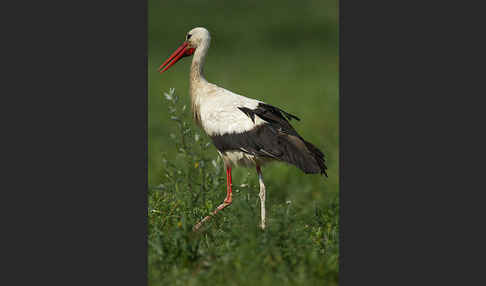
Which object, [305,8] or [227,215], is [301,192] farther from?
[305,8]

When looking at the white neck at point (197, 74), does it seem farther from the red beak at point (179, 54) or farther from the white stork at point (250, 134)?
the red beak at point (179, 54)

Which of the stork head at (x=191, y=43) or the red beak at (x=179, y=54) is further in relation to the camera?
the red beak at (x=179, y=54)

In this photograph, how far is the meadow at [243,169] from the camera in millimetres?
4875

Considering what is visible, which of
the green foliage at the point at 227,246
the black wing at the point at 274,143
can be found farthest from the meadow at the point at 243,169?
the black wing at the point at 274,143

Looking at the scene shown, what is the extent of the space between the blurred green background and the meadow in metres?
0.03

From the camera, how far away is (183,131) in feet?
18.1

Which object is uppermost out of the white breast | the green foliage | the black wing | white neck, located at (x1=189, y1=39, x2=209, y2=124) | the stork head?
the stork head

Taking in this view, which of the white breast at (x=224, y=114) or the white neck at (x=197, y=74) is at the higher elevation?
the white neck at (x=197, y=74)

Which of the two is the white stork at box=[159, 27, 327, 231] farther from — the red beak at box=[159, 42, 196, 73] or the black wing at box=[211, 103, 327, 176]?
the red beak at box=[159, 42, 196, 73]

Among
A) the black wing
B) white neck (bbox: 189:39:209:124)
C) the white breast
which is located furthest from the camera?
white neck (bbox: 189:39:209:124)

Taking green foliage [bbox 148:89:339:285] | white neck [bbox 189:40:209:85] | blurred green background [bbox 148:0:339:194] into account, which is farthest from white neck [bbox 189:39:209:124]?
blurred green background [bbox 148:0:339:194]

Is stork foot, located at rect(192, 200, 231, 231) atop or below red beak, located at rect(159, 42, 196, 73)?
below

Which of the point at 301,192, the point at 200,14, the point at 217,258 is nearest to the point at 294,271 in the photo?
the point at 217,258

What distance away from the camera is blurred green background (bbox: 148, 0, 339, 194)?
951 centimetres
